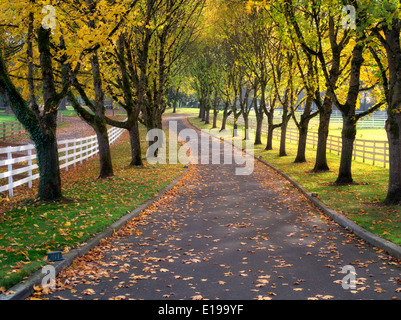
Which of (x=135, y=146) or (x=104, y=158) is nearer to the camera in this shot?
(x=104, y=158)

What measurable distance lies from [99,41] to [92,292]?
290 inches

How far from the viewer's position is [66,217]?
1005cm

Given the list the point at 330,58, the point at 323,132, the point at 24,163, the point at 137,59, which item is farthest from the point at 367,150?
the point at 24,163

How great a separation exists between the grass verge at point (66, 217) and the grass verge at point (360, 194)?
5.46 meters

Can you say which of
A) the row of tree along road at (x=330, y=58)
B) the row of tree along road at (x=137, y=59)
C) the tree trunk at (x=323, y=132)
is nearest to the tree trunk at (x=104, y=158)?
the row of tree along road at (x=137, y=59)

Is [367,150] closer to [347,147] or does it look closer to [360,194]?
[347,147]

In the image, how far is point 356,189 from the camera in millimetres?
14781

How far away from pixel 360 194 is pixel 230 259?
7727mm

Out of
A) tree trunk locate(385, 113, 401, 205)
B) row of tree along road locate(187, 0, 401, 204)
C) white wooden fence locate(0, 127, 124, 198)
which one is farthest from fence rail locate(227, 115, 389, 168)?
white wooden fence locate(0, 127, 124, 198)

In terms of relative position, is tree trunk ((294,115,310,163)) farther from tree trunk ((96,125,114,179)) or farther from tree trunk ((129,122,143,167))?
tree trunk ((96,125,114,179))

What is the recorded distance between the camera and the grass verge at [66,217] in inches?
274

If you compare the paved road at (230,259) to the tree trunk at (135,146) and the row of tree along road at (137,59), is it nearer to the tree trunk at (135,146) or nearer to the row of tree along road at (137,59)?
the row of tree along road at (137,59)

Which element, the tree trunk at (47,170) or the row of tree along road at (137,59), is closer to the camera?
the row of tree along road at (137,59)

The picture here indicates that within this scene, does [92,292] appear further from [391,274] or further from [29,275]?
[391,274]
